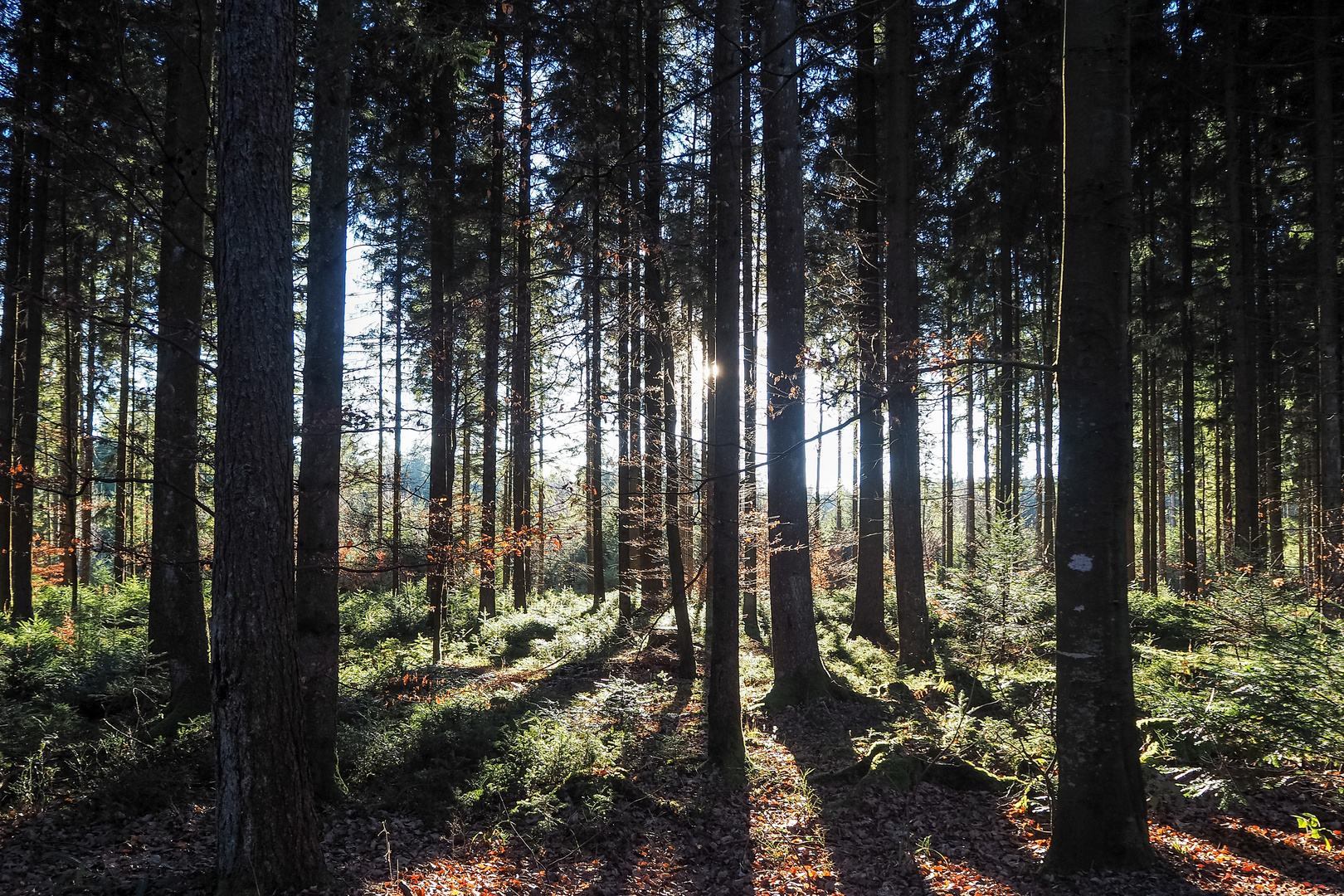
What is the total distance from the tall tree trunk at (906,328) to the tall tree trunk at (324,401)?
26.8 feet

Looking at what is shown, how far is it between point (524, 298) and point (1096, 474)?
352 inches

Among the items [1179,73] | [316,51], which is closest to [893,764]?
[316,51]

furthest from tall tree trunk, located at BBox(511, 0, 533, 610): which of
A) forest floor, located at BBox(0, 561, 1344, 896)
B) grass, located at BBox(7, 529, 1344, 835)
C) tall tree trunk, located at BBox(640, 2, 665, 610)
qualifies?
forest floor, located at BBox(0, 561, 1344, 896)

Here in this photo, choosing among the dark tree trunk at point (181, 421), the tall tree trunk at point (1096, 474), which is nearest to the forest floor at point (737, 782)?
the tall tree trunk at point (1096, 474)

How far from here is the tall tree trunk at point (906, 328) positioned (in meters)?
10.9

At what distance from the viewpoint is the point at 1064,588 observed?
455cm

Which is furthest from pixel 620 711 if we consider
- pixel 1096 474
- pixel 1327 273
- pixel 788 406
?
pixel 1327 273

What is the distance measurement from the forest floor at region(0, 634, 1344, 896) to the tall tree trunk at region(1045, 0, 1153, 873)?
0.45 m

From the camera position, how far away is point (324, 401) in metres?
6.18

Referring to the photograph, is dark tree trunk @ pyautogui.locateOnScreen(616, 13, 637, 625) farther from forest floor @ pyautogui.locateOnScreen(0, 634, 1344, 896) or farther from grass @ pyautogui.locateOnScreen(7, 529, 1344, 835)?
forest floor @ pyautogui.locateOnScreen(0, 634, 1344, 896)

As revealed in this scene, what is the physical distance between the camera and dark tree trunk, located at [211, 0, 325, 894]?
4074 millimetres

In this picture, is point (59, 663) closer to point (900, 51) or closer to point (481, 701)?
point (481, 701)

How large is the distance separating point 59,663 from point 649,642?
9.08m

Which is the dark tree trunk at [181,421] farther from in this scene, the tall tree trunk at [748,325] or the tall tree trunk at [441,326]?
the tall tree trunk at [748,325]
